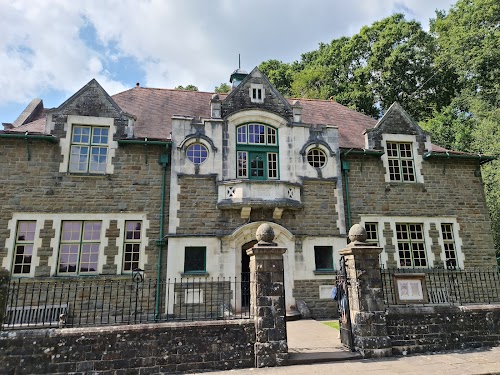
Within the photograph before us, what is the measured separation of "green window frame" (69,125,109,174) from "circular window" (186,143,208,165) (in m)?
3.15

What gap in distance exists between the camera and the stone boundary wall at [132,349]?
19.5ft

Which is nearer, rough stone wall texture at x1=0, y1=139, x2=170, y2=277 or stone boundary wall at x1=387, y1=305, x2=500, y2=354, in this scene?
stone boundary wall at x1=387, y1=305, x2=500, y2=354

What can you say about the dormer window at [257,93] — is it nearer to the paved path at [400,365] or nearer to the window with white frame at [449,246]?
the window with white frame at [449,246]

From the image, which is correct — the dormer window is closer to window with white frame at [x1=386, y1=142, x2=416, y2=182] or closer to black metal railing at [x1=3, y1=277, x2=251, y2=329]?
window with white frame at [x1=386, y1=142, x2=416, y2=182]

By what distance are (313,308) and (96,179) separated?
9.30m

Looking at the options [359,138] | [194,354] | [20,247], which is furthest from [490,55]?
[20,247]

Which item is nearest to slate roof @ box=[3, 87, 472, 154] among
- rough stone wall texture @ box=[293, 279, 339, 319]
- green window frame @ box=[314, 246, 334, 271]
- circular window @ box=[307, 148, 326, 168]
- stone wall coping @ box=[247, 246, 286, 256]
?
circular window @ box=[307, 148, 326, 168]

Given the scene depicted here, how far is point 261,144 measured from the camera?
538 inches

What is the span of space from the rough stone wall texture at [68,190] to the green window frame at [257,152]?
3.16m

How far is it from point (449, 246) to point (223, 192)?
9.83 meters

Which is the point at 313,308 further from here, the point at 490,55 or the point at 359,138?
the point at 490,55

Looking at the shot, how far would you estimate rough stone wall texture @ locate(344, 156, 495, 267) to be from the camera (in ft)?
45.6

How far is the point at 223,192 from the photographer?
1256cm

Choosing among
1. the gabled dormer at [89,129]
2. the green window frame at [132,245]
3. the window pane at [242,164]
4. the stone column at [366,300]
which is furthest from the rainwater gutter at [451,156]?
the gabled dormer at [89,129]
